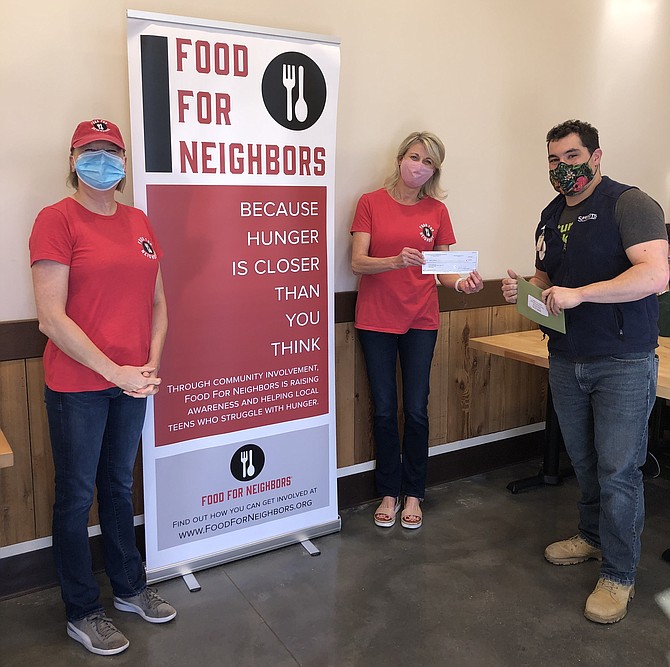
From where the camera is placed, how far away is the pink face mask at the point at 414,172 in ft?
9.58

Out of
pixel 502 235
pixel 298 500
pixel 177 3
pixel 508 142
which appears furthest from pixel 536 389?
pixel 177 3

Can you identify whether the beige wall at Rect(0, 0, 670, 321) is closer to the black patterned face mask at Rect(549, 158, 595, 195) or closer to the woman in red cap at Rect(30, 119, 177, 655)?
the woman in red cap at Rect(30, 119, 177, 655)

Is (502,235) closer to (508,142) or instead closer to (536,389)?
(508,142)

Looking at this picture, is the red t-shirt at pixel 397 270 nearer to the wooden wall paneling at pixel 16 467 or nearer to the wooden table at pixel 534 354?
the wooden table at pixel 534 354

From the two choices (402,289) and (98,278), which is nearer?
(98,278)

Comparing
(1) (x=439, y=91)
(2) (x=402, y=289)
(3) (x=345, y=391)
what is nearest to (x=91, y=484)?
(3) (x=345, y=391)

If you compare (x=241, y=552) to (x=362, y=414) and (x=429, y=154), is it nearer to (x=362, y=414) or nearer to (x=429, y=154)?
(x=362, y=414)

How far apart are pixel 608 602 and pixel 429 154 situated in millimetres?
1873

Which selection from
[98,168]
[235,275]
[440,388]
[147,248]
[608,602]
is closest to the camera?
[98,168]

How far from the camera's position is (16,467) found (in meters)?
2.54

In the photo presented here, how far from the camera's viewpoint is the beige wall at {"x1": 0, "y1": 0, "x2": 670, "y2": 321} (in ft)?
7.80

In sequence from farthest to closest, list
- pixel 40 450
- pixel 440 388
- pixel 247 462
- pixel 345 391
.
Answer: pixel 440 388, pixel 345 391, pixel 247 462, pixel 40 450

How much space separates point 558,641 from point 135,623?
4.81 ft

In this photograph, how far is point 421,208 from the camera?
3035 mm
